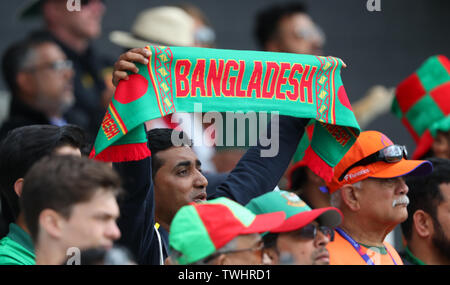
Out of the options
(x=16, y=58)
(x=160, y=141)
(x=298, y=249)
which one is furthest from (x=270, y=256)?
(x=16, y=58)

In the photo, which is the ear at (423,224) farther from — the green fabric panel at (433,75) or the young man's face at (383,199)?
the green fabric panel at (433,75)

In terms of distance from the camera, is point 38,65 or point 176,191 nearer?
point 176,191

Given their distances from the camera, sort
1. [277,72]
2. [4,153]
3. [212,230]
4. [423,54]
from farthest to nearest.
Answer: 1. [423,54]
2. [277,72]
3. [4,153]
4. [212,230]

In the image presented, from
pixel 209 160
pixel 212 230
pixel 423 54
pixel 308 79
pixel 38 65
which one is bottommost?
pixel 212 230

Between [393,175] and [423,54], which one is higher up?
[423,54]

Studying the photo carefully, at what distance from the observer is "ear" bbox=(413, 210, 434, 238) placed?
4.25 m

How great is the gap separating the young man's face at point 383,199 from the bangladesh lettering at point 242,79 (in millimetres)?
628

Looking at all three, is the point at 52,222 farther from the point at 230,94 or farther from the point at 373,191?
the point at 373,191

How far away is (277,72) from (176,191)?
2.31ft

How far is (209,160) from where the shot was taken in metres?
5.90

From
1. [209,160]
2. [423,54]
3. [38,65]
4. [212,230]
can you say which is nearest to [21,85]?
[38,65]

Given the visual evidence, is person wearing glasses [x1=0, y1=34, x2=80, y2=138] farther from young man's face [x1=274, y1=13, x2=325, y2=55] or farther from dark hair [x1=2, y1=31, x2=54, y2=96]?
young man's face [x1=274, y1=13, x2=325, y2=55]
